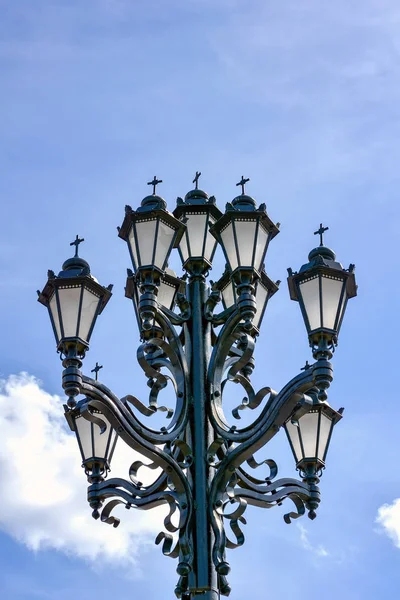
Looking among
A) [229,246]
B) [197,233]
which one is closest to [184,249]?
[197,233]

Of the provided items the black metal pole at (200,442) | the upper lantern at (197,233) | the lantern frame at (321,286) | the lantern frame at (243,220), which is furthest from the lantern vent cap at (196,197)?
the lantern frame at (321,286)

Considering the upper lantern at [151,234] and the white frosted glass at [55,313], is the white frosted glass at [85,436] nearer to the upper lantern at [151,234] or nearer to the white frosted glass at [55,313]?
the white frosted glass at [55,313]

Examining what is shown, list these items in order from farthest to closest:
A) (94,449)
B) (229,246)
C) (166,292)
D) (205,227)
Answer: (166,292)
(205,227)
(94,449)
(229,246)

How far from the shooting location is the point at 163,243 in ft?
27.7

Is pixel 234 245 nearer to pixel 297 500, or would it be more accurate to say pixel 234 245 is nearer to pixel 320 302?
pixel 320 302

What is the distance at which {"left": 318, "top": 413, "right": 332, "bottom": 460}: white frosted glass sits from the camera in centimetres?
924

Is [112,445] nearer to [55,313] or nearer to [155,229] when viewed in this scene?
[55,313]

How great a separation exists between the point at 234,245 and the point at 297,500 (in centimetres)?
189

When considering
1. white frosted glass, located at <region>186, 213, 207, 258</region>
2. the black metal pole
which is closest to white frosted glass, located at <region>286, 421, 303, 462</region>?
the black metal pole

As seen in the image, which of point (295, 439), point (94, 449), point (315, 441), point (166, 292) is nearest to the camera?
point (94, 449)

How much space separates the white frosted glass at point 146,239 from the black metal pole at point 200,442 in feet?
3.16

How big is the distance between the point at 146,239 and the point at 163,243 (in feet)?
0.39

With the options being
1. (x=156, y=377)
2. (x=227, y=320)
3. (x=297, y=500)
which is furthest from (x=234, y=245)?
(x=297, y=500)

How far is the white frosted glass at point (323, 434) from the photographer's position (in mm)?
9242
